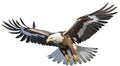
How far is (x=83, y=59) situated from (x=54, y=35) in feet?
2.20

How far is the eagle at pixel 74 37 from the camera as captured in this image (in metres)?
10.7

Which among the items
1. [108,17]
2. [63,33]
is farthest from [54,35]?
[108,17]

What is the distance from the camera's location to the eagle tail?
11.0 meters

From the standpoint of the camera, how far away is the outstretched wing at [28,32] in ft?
36.1

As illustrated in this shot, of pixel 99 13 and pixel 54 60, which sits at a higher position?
pixel 99 13

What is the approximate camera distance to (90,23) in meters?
10.8

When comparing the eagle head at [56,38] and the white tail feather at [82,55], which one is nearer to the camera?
the eagle head at [56,38]

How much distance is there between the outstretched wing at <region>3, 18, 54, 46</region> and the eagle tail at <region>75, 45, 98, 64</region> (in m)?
0.53

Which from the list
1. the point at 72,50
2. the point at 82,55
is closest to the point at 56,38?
the point at 72,50

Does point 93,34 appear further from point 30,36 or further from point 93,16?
point 30,36

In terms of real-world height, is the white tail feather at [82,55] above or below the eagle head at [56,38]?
below

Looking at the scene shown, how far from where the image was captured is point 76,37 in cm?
1092

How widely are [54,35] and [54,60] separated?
2.23 ft

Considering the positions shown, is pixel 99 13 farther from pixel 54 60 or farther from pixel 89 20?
pixel 54 60
